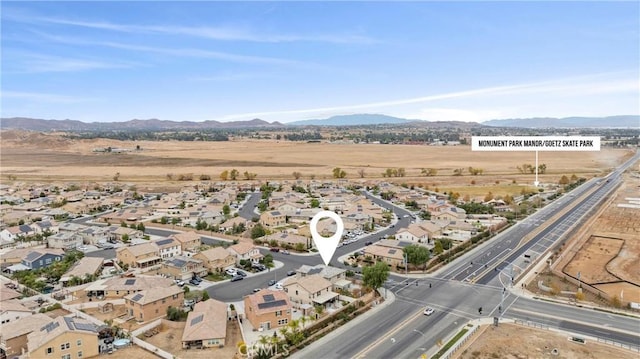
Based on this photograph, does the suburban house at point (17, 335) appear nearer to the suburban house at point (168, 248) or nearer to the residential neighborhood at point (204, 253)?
the residential neighborhood at point (204, 253)

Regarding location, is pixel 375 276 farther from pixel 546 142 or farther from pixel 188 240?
pixel 546 142

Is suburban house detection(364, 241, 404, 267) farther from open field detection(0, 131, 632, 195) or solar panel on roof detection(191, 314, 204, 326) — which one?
open field detection(0, 131, 632, 195)

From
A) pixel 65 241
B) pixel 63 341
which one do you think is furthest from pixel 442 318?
pixel 65 241

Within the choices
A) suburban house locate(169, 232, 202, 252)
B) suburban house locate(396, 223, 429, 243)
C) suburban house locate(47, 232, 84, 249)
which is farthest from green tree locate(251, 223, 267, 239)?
suburban house locate(47, 232, 84, 249)

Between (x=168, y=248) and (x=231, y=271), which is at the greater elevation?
(x=168, y=248)

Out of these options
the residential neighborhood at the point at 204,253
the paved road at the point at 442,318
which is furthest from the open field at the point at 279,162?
the paved road at the point at 442,318

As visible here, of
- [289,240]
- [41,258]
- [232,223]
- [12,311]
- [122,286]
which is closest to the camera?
[12,311]

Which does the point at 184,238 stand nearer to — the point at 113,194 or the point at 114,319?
the point at 114,319
